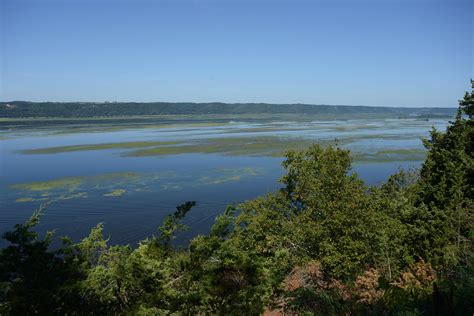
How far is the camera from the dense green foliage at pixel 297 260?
9.55m

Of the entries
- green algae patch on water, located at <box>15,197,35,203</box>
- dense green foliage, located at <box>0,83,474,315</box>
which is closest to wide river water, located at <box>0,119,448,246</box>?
green algae patch on water, located at <box>15,197,35,203</box>

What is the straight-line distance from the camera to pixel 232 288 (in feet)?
34.0

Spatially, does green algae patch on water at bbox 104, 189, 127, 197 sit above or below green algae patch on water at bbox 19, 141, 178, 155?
below

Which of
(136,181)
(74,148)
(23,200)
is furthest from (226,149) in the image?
(23,200)

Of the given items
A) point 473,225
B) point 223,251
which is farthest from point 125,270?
point 473,225

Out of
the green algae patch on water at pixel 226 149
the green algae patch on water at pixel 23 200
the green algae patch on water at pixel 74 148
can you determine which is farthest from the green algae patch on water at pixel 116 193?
the green algae patch on water at pixel 74 148

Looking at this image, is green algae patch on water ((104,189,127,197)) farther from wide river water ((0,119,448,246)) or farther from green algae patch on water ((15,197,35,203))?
green algae patch on water ((15,197,35,203))

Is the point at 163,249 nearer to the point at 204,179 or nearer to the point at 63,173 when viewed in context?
the point at 204,179

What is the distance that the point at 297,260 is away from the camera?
16234mm

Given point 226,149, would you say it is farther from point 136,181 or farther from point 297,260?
point 297,260

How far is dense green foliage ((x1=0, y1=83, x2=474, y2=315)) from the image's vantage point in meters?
9.55

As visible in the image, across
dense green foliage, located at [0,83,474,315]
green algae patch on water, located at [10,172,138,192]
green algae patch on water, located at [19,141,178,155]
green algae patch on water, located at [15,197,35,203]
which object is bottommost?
green algae patch on water, located at [15,197,35,203]

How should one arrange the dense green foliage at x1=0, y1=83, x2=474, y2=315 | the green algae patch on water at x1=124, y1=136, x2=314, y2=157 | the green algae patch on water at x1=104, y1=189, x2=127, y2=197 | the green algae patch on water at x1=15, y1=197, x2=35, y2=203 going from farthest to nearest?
the green algae patch on water at x1=124, y1=136, x2=314, y2=157
the green algae patch on water at x1=104, y1=189, x2=127, y2=197
the green algae patch on water at x1=15, y1=197, x2=35, y2=203
the dense green foliage at x1=0, y1=83, x2=474, y2=315

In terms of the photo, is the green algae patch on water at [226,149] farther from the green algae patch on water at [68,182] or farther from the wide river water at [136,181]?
the green algae patch on water at [68,182]
